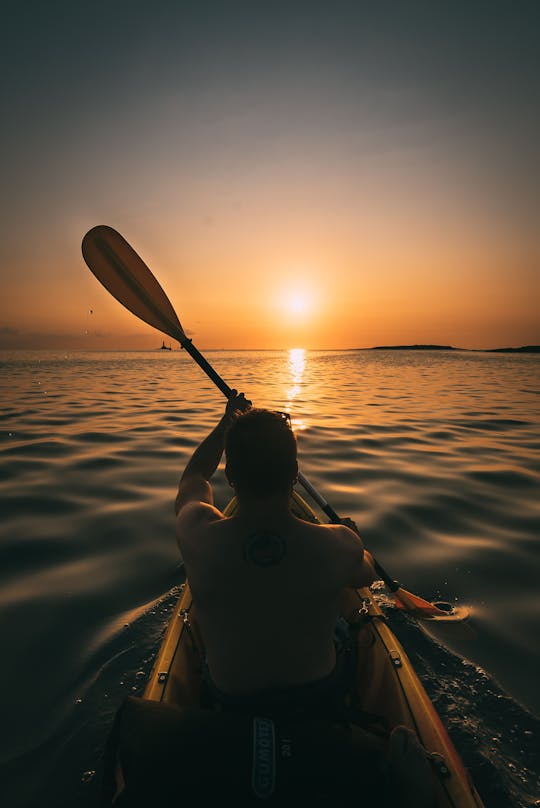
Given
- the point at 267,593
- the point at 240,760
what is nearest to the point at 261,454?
the point at 267,593

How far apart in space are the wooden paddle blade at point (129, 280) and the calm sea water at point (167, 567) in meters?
2.58

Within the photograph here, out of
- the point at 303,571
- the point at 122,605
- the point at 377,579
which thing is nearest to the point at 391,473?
the point at 377,579

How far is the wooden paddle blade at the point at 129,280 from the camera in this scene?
5020 mm

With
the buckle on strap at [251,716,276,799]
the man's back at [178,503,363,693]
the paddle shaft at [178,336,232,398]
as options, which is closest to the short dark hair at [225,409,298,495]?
the man's back at [178,503,363,693]

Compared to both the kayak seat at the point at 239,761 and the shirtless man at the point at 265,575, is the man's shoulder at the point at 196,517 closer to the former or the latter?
the shirtless man at the point at 265,575

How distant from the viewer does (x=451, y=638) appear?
3598 mm

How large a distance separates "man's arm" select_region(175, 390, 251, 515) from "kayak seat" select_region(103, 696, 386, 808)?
887 millimetres

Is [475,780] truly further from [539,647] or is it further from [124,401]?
[124,401]

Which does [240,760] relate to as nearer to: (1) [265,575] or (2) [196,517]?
(1) [265,575]

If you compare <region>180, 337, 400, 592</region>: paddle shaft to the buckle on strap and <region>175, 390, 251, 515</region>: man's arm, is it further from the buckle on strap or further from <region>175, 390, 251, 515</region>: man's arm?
the buckle on strap

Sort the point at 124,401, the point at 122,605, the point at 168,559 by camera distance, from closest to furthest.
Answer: the point at 122,605
the point at 168,559
the point at 124,401

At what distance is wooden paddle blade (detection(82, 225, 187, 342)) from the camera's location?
502cm

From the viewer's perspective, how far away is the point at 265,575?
1.63m

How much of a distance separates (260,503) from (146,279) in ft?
13.7
